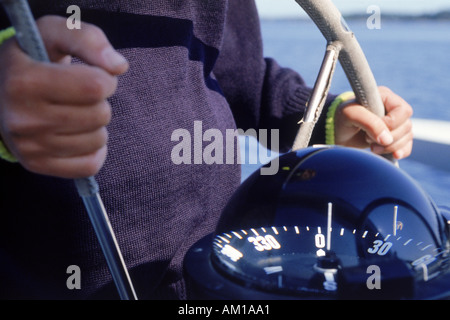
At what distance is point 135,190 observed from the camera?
67 centimetres

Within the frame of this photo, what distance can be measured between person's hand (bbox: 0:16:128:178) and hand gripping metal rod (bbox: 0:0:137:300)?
0.04 feet

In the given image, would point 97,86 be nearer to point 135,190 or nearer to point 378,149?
point 135,190

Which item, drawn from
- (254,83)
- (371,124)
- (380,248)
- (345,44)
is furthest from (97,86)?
(254,83)

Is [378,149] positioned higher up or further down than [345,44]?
further down

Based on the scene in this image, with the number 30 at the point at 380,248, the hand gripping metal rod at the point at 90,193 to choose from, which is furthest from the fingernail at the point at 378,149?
the hand gripping metal rod at the point at 90,193

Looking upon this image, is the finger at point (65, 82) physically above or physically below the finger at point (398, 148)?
above

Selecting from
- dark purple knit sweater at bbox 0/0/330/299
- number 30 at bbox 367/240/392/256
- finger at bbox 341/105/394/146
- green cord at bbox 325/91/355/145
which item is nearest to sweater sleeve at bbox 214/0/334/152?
green cord at bbox 325/91/355/145

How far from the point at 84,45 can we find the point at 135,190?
31cm

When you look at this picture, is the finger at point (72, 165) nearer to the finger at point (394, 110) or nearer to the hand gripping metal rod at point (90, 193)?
the hand gripping metal rod at point (90, 193)

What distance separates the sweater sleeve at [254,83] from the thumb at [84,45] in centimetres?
64

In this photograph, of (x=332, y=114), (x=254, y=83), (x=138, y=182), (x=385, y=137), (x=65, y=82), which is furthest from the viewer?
(x=254, y=83)

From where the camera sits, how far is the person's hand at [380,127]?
836 millimetres

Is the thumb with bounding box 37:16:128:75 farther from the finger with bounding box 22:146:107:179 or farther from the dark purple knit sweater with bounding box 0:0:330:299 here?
the dark purple knit sweater with bounding box 0:0:330:299
